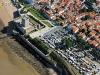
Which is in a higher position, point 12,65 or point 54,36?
point 54,36

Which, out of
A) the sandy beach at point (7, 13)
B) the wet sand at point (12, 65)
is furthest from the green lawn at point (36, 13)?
the wet sand at point (12, 65)

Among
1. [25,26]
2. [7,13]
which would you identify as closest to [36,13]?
[7,13]

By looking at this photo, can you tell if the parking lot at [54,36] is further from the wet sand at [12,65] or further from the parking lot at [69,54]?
the wet sand at [12,65]

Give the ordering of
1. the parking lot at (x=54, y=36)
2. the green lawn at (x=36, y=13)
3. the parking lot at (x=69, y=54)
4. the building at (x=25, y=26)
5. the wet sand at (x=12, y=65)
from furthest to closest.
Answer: the green lawn at (x=36, y=13)
the building at (x=25, y=26)
the parking lot at (x=54, y=36)
the wet sand at (x=12, y=65)
the parking lot at (x=69, y=54)

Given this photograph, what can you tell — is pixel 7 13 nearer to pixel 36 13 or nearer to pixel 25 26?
pixel 36 13

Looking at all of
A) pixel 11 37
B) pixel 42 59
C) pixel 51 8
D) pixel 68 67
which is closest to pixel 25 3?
pixel 51 8

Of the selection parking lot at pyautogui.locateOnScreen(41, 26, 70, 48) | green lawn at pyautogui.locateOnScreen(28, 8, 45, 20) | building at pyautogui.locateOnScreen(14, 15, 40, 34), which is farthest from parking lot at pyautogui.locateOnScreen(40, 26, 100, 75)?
green lawn at pyautogui.locateOnScreen(28, 8, 45, 20)

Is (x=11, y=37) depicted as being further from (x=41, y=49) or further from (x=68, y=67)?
(x=68, y=67)
